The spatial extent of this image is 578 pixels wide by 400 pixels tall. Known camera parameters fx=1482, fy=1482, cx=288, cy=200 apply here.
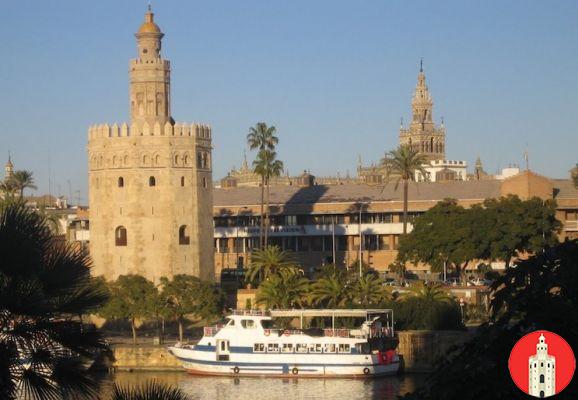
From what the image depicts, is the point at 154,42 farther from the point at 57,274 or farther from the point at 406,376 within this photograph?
the point at 57,274

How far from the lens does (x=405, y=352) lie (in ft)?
219

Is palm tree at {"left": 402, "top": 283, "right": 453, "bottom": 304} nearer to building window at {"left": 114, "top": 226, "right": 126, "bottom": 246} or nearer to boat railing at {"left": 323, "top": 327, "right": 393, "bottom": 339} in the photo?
boat railing at {"left": 323, "top": 327, "right": 393, "bottom": 339}

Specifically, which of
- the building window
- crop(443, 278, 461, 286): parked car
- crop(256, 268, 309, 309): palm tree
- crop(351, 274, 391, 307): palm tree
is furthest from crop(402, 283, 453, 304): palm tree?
the building window

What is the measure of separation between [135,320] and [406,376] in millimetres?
19280

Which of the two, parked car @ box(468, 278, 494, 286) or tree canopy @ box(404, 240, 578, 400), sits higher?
parked car @ box(468, 278, 494, 286)

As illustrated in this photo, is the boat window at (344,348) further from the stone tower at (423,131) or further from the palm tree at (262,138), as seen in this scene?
the stone tower at (423,131)

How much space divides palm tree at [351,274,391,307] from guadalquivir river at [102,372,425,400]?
6994mm

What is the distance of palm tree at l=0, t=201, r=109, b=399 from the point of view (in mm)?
22844

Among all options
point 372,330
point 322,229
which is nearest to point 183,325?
point 372,330

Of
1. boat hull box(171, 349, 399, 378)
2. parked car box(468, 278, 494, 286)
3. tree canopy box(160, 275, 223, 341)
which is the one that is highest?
parked car box(468, 278, 494, 286)

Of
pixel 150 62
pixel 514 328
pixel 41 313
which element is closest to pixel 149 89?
pixel 150 62

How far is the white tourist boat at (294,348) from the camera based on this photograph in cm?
6594

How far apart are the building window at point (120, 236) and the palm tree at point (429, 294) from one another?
783 inches

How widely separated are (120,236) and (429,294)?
74.9ft
